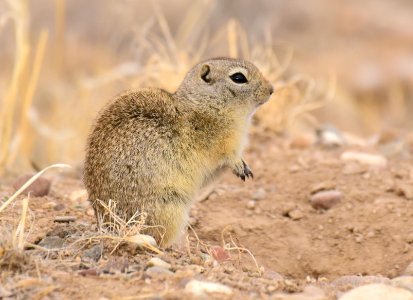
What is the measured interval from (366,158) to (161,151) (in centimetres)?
247

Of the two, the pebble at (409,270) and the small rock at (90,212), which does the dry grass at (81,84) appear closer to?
the small rock at (90,212)

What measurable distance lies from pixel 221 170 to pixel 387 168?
6.22 ft

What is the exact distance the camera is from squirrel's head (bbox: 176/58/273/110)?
4.84m

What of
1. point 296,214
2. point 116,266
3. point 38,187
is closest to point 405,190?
point 296,214

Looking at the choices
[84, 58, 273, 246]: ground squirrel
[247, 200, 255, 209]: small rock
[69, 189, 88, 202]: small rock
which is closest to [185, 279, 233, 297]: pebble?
[84, 58, 273, 246]: ground squirrel

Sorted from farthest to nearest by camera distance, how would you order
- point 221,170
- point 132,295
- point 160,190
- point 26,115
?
1. point 26,115
2. point 221,170
3. point 160,190
4. point 132,295

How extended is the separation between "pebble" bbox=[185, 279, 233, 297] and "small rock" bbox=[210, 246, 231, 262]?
1.02 meters

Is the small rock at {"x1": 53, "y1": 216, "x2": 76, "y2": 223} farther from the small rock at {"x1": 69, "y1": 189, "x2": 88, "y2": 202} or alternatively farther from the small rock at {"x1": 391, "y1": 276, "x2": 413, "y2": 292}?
the small rock at {"x1": 391, "y1": 276, "x2": 413, "y2": 292}

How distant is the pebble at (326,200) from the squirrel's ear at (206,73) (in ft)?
4.34

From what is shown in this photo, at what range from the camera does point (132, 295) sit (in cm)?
341

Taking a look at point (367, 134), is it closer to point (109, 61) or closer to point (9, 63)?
point (109, 61)

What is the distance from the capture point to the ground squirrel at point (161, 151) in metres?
4.27

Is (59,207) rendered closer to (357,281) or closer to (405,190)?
(357,281)

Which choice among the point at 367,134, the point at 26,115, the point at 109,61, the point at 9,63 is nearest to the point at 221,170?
the point at 26,115
